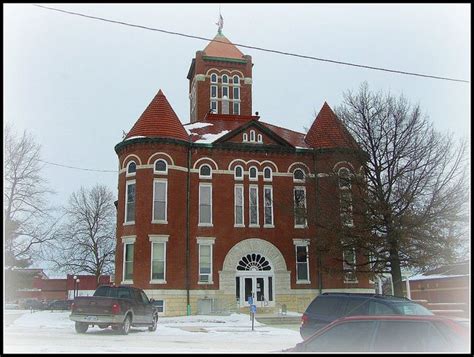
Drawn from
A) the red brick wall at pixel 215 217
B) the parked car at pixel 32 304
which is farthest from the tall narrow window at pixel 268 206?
the parked car at pixel 32 304

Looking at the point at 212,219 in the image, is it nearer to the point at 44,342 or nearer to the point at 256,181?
the point at 256,181

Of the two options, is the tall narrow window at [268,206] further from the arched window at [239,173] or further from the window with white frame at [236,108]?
the window with white frame at [236,108]

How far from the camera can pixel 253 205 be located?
3250 cm

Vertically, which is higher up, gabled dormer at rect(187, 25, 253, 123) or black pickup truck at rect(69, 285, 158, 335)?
gabled dormer at rect(187, 25, 253, 123)

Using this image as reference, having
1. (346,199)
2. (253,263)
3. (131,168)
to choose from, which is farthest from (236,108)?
(346,199)

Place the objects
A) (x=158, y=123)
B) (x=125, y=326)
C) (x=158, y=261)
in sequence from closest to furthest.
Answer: (x=125, y=326) → (x=158, y=261) → (x=158, y=123)

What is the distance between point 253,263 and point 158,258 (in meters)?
5.80

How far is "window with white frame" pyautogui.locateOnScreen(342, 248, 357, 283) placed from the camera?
27.6 meters

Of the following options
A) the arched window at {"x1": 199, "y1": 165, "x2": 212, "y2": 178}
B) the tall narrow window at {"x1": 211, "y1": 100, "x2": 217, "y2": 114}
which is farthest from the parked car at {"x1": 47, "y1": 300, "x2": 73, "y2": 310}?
the arched window at {"x1": 199, "y1": 165, "x2": 212, "y2": 178}

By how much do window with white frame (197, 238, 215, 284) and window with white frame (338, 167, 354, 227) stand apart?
8.62 m

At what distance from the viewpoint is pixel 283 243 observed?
32312 mm

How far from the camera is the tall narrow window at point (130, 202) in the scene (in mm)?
30891

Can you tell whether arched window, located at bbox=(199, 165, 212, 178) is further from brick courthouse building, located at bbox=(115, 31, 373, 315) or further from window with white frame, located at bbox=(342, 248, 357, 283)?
window with white frame, located at bbox=(342, 248, 357, 283)

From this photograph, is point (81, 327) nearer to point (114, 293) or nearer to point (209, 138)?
point (114, 293)
